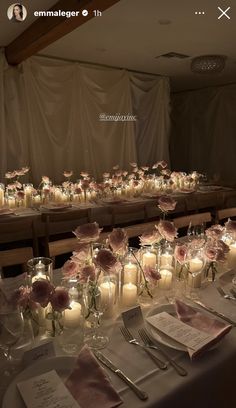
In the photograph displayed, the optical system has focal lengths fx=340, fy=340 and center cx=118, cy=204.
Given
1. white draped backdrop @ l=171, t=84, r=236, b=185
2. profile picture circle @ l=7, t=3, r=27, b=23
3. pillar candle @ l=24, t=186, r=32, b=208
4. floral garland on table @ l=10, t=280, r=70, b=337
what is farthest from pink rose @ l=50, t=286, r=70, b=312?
white draped backdrop @ l=171, t=84, r=236, b=185

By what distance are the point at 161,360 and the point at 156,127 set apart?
642cm

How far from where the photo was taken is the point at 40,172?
5.46 m

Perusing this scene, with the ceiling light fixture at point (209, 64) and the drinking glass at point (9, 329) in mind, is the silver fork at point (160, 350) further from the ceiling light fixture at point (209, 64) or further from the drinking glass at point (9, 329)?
the ceiling light fixture at point (209, 64)

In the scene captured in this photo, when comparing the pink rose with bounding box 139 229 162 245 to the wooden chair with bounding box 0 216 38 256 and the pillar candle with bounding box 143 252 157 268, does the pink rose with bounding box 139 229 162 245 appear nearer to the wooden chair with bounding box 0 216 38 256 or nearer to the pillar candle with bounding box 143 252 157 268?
the pillar candle with bounding box 143 252 157 268

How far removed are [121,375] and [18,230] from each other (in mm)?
1966

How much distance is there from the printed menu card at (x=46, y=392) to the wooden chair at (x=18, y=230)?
184cm

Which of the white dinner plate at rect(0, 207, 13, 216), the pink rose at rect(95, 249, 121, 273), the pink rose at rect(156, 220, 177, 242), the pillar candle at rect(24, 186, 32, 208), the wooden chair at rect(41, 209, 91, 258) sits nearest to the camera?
the pink rose at rect(95, 249, 121, 273)

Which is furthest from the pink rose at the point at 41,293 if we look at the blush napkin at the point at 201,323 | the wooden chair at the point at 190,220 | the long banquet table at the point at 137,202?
the long banquet table at the point at 137,202

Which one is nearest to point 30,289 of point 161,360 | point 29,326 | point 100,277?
point 29,326

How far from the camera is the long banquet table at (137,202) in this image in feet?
10.5

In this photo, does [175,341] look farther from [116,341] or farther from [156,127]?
[156,127]

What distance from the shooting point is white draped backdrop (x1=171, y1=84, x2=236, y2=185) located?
25.0 ft

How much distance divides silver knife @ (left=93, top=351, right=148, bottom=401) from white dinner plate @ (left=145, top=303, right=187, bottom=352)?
0.61ft

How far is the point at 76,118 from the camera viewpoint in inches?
229
